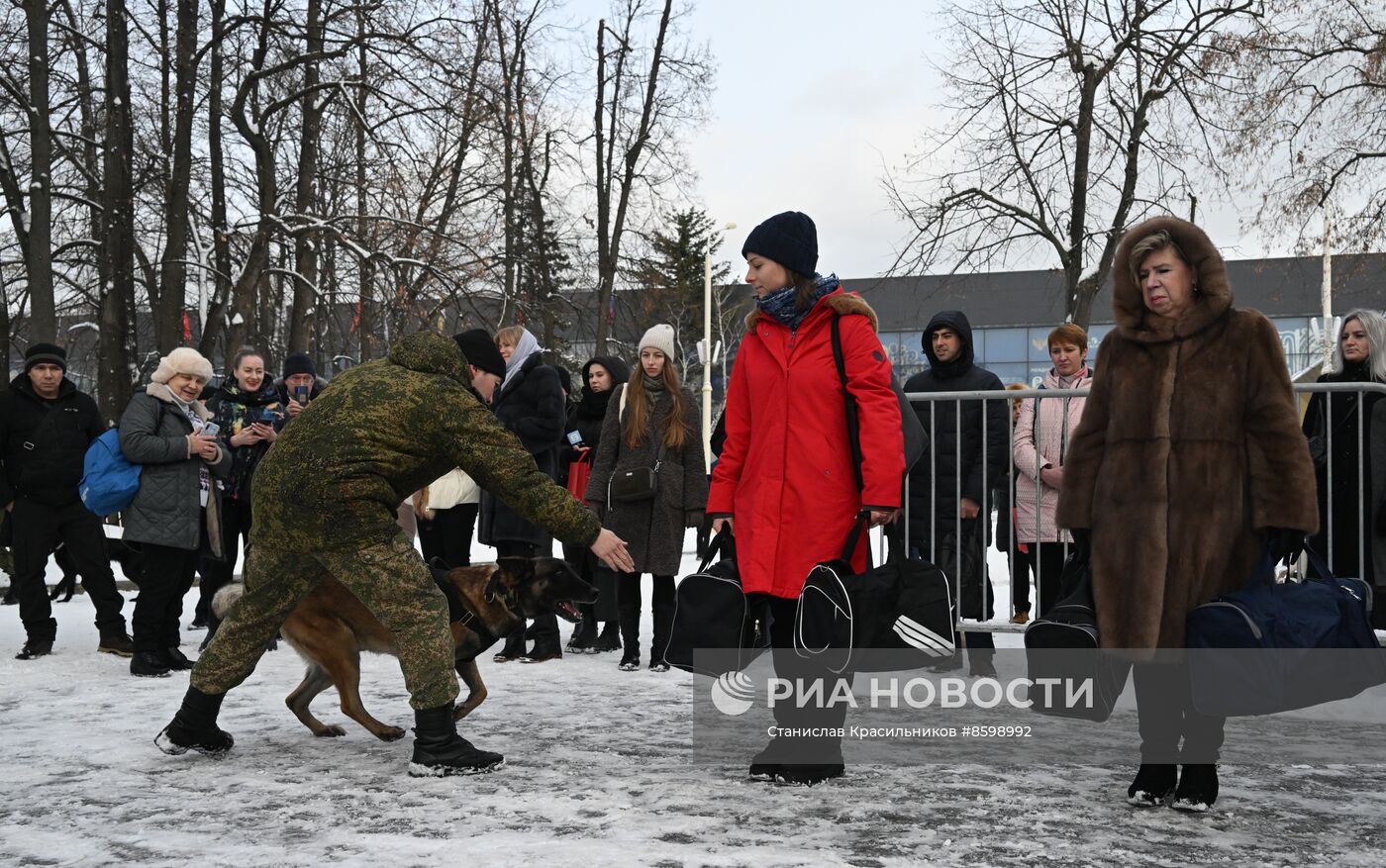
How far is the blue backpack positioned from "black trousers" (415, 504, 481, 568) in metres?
1.67

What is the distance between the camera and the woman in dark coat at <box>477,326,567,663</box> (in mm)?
7852

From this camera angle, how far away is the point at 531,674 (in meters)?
7.22

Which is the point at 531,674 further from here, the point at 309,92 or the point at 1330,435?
the point at 309,92

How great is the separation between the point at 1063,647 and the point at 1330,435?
269cm

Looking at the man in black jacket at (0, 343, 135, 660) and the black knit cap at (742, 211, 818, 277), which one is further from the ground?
the black knit cap at (742, 211, 818, 277)

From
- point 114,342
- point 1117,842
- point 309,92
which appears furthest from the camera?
point 309,92

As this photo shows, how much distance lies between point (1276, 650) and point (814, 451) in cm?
164

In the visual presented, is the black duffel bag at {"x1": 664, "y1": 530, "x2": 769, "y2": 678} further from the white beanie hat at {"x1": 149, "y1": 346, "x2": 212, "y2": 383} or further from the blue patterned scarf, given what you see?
the white beanie hat at {"x1": 149, "y1": 346, "x2": 212, "y2": 383}

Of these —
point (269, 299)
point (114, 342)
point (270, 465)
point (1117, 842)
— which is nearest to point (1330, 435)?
point (1117, 842)

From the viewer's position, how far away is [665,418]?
778cm

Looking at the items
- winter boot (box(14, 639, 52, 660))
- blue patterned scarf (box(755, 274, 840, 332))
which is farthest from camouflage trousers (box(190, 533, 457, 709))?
winter boot (box(14, 639, 52, 660))

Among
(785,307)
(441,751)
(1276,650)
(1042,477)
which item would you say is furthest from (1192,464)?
(1042,477)

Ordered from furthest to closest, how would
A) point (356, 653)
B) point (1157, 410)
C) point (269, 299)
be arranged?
point (269, 299), point (356, 653), point (1157, 410)

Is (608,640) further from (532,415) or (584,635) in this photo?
(532,415)
